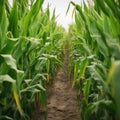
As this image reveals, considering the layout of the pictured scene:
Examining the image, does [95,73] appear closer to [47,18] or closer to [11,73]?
[11,73]

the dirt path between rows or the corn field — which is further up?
the corn field

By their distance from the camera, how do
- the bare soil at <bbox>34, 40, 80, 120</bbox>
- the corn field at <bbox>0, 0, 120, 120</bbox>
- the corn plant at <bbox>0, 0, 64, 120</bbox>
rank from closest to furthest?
the corn field at <bbox>0, 0, 120, 120</bbox> → the corn plant at <bbox>0, 0, 64, 120</bbox> → the bare soil at <bbox>34, 40, 80, 120</bbox>

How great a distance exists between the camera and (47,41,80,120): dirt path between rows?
2.37 m

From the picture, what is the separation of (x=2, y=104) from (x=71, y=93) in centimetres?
181

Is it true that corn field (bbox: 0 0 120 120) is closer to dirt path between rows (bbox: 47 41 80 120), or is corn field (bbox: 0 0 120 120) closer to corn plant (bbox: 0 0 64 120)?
corn plant (bbox: 0 0 64 120)

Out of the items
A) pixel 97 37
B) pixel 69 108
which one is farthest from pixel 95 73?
pixel 69 108

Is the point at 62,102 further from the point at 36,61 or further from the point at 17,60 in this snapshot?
the point at 17,60

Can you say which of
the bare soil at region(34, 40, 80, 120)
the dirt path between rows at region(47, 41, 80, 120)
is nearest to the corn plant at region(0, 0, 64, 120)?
the bare soil at region(34, 40, 80, 120)

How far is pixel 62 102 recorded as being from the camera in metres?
2.82

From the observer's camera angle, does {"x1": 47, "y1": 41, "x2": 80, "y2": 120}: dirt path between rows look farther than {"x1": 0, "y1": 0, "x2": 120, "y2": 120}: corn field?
Yes

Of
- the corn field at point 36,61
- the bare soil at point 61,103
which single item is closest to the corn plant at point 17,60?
the corn field at point 36,61

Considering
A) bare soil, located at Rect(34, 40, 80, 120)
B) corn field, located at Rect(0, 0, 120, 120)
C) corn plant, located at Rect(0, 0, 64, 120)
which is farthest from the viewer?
bare soil, located at Rect(34, 40, 80, 120)

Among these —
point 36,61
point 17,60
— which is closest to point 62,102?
point 36,61

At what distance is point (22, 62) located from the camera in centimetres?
Answer: 172
